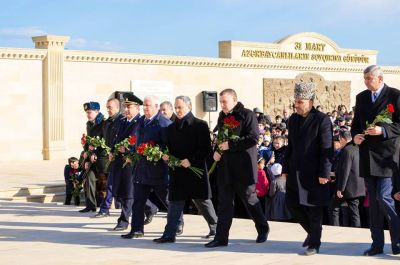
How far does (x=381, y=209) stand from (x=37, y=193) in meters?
10.3

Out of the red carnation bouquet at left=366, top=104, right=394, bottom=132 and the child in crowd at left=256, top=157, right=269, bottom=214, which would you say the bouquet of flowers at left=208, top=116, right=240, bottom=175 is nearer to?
the red carnation bouquet at left=366, top=104, right=394, bottom=132

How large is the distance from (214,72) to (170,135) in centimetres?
2084

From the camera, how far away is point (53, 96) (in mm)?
25531

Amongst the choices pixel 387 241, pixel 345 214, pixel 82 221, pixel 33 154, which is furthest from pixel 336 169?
pixel 33 154

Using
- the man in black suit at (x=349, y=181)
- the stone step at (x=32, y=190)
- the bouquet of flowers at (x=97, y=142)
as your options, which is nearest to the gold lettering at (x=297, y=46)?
the stone step at (x=32, y=190)

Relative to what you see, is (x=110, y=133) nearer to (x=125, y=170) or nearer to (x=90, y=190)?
(x=125, y=170)

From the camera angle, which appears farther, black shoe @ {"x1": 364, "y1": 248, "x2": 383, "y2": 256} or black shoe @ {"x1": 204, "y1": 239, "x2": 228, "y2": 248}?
black shoe @ {"x1": 204, "y1": 239, "x2": 228, "y2": 248}

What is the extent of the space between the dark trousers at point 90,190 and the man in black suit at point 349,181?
3.92 meters

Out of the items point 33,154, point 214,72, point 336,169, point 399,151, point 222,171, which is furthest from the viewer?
point 214,72

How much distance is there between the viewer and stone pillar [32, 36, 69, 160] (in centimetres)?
2538

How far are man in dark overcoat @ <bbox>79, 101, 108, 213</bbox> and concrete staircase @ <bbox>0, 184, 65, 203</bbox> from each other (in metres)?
3.70

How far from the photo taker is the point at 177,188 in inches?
388

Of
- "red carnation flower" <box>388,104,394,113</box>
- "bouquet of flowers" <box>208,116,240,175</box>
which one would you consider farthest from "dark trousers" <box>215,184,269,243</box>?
"red carnation flower" <box>388,104,394,113</box>

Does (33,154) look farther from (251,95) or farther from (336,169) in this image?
(336,169)
